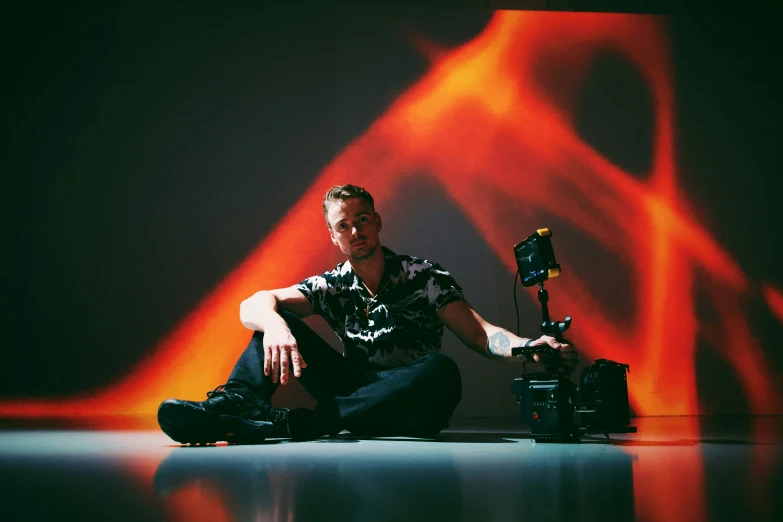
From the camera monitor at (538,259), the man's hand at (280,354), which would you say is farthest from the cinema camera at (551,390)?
the man's hand at (280,354)

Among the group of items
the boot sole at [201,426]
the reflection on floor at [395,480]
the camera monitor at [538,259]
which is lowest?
the reflection on floor at [395,480]

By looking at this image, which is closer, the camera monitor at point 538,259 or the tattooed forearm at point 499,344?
the camera monitor at point 538,259

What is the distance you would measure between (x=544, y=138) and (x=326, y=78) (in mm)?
1307

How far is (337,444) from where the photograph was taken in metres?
1.91

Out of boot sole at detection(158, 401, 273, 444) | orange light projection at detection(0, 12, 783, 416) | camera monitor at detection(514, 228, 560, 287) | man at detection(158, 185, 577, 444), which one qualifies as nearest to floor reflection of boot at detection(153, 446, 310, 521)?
boot sole at detection(158, 401, 273, 444)

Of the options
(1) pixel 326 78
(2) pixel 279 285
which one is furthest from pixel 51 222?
(1) pixel 326 78

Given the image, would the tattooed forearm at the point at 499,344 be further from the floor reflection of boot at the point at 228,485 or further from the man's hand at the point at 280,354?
the floor reflection of boot at the point at 228,485

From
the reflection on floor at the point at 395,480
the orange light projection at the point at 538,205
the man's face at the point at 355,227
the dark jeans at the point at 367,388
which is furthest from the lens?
A: the orange light projection at the point at 538,205

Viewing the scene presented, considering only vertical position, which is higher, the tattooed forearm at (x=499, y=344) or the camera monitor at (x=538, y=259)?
the camera monitor at (x=538, y=259)

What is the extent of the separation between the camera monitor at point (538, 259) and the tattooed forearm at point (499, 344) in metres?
0.19

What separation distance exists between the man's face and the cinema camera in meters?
0.53

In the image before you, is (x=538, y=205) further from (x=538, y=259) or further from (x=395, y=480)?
(x=395, y=480)

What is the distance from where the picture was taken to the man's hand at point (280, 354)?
1.86 metres

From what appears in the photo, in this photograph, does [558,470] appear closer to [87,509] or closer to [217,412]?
[87,509]
